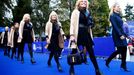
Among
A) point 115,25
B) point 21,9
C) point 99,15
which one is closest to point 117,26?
point 115,25

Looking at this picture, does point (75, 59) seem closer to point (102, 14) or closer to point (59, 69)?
point (59, 69)

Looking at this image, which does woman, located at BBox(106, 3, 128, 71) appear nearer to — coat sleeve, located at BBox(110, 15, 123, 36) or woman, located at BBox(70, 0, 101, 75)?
coat sleeve, located at BBox(110, 15, 123, 36)

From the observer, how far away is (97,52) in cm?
1880

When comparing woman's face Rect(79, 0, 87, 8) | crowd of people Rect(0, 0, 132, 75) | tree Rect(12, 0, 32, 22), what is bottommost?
crowd of people Rect(0, 0, 132, 75)

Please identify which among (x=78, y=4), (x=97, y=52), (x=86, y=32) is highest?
(x=78, y=4)

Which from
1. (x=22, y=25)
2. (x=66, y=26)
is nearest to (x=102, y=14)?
(x=66, y=26)

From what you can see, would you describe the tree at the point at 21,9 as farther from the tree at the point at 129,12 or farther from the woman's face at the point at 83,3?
the woman's face at the point at 83,3

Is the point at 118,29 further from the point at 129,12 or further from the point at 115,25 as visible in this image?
the point at 129,12

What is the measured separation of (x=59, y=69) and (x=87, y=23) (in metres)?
2.10

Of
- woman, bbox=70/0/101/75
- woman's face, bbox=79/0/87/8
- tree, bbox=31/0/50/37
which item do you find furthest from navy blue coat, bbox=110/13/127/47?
tree, bbox=31/0/50/37

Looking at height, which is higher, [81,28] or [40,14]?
[40,14]

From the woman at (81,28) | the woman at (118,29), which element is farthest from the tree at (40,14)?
the woman at (81,28)

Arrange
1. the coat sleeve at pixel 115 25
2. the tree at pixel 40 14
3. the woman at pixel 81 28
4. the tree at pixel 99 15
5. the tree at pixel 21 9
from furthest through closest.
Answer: the tree at pixel 21 9
the tree at pixel 40 14
the tree at pixel 99 15
the coat sleeve at pixel 115 25
the woman at pixel 81 28

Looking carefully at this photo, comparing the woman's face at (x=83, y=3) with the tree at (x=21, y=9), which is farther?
the tree at (x=21, y=9)
